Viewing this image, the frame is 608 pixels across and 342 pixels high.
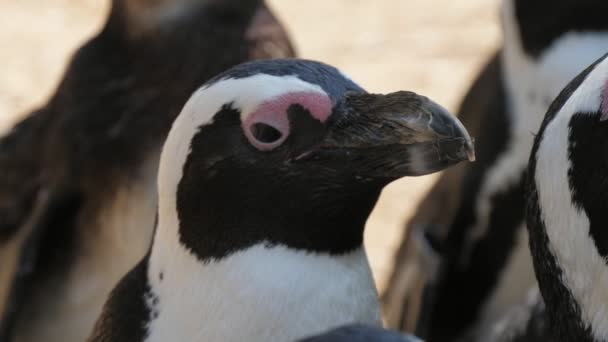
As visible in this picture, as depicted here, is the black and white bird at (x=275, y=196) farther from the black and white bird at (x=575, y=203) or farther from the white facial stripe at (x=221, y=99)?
the black and white bird at (x=575, y=203)

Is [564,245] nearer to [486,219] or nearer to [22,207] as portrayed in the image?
[486,219]

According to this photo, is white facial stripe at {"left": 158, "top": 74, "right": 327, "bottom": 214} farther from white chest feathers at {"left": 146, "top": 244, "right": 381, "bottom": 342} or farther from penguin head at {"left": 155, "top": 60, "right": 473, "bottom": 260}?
white chest feathers at {"left": 146, "top": 244, "right": 381, "bottom": 342}

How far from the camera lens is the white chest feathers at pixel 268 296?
1700mm

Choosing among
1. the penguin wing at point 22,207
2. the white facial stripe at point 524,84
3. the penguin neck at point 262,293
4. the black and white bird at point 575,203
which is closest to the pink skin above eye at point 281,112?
the penguin neck at point 262,293

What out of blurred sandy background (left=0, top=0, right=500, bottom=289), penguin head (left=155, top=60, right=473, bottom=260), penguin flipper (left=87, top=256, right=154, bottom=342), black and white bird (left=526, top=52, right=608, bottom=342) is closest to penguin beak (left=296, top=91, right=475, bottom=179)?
penguin head (left=155, top=60, right=473, bottom=260)

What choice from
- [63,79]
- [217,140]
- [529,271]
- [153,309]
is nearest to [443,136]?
[217,140]

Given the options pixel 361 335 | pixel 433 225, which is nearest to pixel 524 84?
pixel 433 225

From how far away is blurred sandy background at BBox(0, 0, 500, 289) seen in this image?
435cm

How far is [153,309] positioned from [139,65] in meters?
0.92

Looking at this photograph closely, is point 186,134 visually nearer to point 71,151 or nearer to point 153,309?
point 153,309

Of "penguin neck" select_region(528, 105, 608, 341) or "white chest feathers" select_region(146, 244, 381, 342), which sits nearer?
"penguin neck" select_region(528, 105, 608, 341)

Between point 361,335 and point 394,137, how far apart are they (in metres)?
0.38

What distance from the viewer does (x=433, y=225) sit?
282 cm

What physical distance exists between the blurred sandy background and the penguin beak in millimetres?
2274
